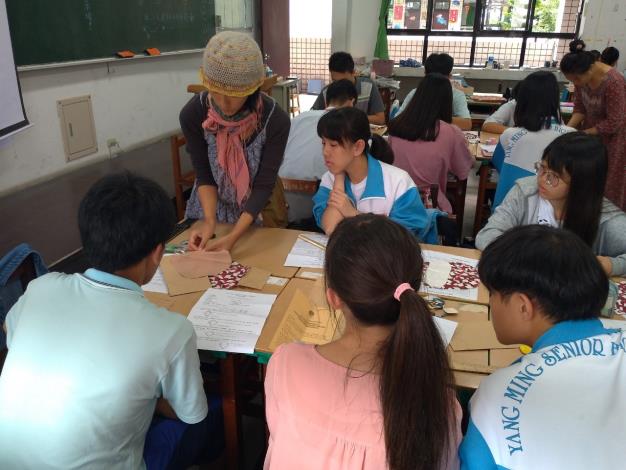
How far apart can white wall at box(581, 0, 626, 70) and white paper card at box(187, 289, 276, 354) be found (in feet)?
22.3

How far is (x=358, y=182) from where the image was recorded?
6.54ft

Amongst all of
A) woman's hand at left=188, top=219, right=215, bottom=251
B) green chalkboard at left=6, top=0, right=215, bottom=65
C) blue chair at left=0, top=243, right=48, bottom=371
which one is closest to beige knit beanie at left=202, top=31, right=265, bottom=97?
woman's hand at left=188, top=219, right=215, bottom=251

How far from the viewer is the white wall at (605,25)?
6316 mm

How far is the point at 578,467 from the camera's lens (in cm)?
76

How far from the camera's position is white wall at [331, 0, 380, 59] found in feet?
22.1

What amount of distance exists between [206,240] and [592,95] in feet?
10.0

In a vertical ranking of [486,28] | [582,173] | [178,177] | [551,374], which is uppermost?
[486,28]

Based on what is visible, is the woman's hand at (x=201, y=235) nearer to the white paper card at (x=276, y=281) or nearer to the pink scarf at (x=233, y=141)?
the pink scarf at (x=233, y=141)

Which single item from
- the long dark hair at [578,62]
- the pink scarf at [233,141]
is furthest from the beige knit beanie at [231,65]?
the long dark hair at [578,62]

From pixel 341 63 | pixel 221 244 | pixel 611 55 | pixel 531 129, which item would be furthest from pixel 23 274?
pixel 611 55

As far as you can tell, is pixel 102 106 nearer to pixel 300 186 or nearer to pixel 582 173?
pixel 300 186

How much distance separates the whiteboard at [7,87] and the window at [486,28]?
18.6 ft

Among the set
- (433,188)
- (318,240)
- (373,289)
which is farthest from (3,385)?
(433,188)

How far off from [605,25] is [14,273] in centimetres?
733
